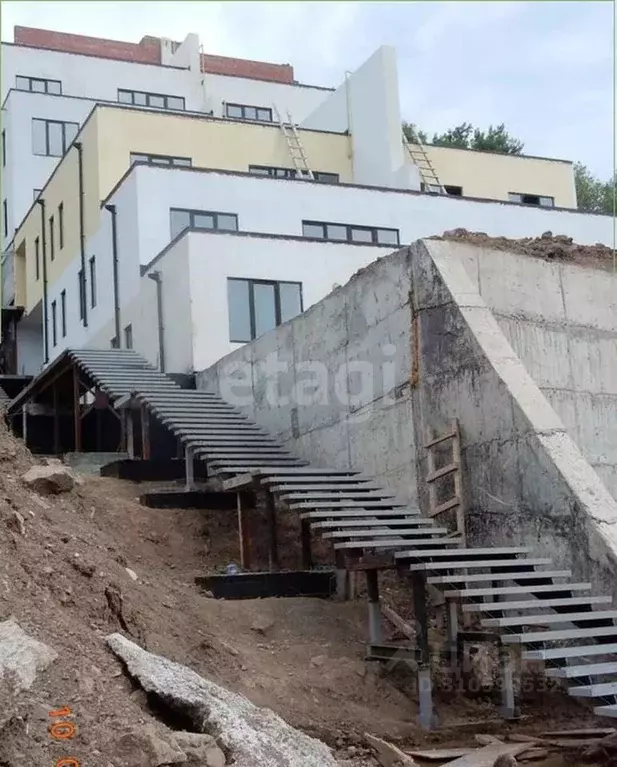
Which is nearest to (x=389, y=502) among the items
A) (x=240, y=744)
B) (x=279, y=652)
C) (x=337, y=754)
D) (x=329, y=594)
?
(x=329, y=594)

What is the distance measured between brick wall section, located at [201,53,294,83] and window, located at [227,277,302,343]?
2204 cm

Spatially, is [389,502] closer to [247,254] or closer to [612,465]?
[612,465]

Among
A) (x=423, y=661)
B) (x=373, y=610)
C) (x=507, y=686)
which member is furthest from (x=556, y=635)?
(x=373, y=610)

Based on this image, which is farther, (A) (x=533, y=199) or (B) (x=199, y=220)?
(A) (x=533, y=199)

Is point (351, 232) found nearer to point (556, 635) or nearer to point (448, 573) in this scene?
point (448, 573)

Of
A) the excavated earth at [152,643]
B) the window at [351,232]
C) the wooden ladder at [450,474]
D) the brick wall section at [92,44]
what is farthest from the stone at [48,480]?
the brick wall section at [92,44]

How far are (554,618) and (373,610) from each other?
201cm

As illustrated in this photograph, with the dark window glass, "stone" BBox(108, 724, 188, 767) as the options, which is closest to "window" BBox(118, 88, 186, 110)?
the dark window glass

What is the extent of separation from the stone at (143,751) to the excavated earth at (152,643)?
6 cm

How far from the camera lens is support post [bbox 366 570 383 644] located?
379 inches

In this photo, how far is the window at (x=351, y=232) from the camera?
23.0m

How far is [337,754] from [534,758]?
4.99 feet

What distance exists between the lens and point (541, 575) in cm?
902

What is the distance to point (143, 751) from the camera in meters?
5.60
